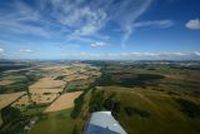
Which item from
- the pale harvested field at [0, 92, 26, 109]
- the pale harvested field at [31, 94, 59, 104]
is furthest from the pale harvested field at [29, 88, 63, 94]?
the pale harvested field at [31, 94, 59, 104]

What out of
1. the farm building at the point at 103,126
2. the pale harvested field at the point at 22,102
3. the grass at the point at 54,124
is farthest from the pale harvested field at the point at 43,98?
the farm building at the point at 103,126

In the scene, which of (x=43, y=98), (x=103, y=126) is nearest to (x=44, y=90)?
(x=43, y=98)

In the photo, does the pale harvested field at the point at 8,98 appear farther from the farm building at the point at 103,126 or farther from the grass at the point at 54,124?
the farm building at the point at 103,126

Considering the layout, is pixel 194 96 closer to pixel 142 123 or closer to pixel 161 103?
pixel 161 103

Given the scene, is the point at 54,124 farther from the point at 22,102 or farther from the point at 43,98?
the point at 43,98

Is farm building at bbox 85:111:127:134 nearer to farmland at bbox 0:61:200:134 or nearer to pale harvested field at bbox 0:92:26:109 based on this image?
farmland at bbox 0:61:200:134

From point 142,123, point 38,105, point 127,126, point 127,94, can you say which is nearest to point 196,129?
point 142,123
